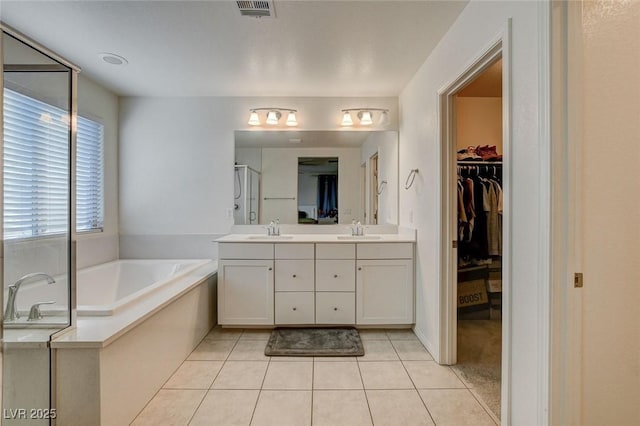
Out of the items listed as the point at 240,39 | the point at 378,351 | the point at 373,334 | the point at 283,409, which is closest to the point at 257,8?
the point at 240,39

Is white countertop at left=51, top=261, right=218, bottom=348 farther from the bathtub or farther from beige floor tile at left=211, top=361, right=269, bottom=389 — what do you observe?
beige floor tile at left=211, top=361, right=269, bottom=389

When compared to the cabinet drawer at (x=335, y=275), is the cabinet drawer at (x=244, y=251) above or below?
above

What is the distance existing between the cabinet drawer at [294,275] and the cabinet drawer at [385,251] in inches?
19.0

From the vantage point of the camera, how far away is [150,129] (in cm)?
Answer: 334

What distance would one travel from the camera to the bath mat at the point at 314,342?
8.04ft

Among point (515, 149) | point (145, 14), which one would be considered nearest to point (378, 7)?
point (515, 149)

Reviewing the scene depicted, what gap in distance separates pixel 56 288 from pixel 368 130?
2826 mm

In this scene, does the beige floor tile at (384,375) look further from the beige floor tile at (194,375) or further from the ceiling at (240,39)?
the ceiling at (240,39)

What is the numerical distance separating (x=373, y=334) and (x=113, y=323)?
6.61ft

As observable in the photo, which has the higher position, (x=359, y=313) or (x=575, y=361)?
(x=575, y=361)

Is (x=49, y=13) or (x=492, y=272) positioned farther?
(x=492, y=272)

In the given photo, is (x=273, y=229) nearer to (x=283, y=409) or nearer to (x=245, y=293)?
(x=245, y=293)

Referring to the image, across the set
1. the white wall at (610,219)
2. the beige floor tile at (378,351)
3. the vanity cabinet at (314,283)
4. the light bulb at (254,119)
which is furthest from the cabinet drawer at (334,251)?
the white wall at (610,219)

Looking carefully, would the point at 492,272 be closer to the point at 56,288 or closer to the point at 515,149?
the point at 515,149
